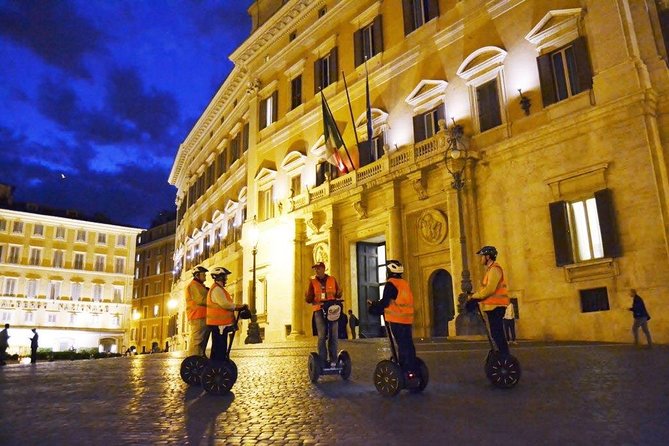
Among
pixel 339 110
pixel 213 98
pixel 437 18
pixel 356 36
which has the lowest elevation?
pixel 339 110

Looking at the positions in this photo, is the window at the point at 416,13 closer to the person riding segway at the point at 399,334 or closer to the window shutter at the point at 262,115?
Answer: the window shutter at the point at 262,115

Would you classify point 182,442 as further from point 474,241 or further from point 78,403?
point 474,241

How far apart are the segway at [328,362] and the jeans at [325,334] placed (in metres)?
0.02

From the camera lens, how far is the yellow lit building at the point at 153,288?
6450 centimetres

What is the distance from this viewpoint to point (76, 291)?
5791 cm

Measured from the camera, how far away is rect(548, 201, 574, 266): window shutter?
589 inches

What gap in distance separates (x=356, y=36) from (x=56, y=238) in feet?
153

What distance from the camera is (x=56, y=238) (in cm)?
5800

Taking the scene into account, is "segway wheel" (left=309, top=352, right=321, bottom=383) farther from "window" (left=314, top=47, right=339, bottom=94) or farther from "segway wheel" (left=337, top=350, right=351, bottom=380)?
"window" (left=314, top=47, right=339, bottom=94)

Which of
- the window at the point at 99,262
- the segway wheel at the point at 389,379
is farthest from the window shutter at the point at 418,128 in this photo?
the window at the point at 99,262

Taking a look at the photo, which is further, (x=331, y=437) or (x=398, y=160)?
(x=398, y=160)

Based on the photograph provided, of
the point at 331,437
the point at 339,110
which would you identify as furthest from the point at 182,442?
the point at 339,110

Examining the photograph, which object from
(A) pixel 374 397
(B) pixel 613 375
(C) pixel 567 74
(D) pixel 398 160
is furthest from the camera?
(D) pixel 398 160

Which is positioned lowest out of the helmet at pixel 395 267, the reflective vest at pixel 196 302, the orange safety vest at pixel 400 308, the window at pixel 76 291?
the orange safety vest at pixel 400 308
